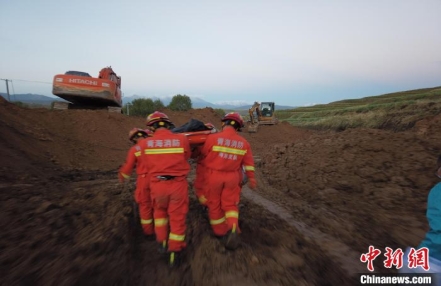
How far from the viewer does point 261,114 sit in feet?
86.4

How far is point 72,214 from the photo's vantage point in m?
4.16

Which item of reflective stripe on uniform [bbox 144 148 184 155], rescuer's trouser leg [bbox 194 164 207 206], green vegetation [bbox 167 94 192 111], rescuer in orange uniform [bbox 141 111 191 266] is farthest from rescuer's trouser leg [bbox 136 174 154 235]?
green vegetation [bbox 167 94 192 111]

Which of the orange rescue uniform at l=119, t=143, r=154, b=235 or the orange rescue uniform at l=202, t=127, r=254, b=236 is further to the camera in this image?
the orange rescue uniform at l=119, t=143, r=154, b=235

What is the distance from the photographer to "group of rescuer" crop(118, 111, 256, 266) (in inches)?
132

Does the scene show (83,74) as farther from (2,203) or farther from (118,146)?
(2,203)

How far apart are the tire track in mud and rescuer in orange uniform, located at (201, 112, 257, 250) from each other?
4.69ft

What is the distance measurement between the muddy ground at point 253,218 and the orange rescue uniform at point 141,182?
32cm

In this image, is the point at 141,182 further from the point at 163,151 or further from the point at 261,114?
the point at 261,114

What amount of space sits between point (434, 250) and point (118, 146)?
12.7 m

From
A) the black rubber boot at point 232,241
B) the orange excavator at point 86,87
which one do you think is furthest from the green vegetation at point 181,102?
the black rubber boot at point 232,241

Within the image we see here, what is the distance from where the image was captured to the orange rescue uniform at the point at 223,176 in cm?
369

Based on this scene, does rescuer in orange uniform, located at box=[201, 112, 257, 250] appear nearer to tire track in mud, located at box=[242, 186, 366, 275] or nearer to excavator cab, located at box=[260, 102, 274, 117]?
tire track in mud, located at box=[242, 186, 366, 275]

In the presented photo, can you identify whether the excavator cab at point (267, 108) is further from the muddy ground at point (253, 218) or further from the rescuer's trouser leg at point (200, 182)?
the rescuer's trouser leg at point (200, 182)

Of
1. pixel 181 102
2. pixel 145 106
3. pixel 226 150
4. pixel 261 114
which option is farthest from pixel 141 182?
pixel 181 102
